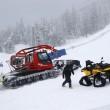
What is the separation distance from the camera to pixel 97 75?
2041cm

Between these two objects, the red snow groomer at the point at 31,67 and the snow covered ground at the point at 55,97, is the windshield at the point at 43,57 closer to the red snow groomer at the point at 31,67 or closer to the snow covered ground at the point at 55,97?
the red snow groomer at the point at 31,67

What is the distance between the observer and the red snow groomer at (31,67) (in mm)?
26625

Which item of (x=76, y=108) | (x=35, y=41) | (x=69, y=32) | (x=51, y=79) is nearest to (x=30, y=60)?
(x=51, y=79)

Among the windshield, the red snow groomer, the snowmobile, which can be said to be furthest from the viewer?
the windshield

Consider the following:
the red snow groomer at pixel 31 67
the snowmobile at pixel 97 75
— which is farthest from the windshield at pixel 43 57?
the snowmobile at pixel 97 75

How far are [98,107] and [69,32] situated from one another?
119461mm

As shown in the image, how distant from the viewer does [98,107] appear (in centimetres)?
1633

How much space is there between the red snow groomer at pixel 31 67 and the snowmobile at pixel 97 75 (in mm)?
6159

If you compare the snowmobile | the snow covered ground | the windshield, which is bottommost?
the snow covered ground

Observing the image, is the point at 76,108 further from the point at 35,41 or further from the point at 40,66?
the point at 35,41

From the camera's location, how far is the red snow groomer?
26.6 metres

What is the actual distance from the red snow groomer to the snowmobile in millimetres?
6159

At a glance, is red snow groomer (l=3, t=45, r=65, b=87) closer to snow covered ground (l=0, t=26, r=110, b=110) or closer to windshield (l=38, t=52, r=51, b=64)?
windshield (l=38, t=52, r=51, b=64)

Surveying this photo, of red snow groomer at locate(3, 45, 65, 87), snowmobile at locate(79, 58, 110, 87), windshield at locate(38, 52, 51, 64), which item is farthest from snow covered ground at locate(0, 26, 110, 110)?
windshield at locate(38, 52, 51, 64)
